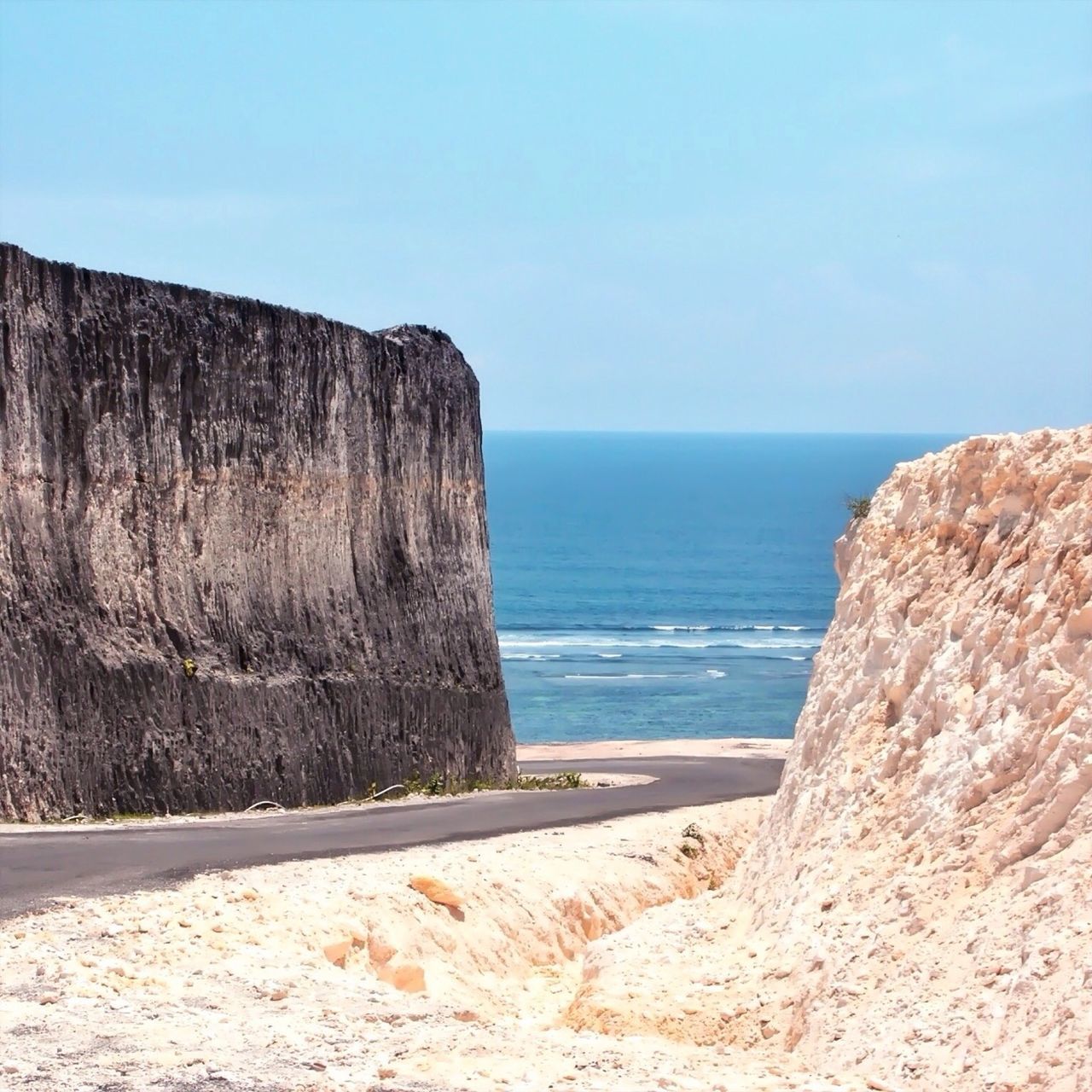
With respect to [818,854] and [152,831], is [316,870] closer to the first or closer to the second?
[152,831]

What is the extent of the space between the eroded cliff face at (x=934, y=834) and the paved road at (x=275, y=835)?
4.73m

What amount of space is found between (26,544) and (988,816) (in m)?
13.1

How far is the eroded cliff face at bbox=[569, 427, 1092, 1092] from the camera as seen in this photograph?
331 inches

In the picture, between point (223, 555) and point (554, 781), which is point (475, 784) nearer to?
point (554, 781)

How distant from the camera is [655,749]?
44406 mm

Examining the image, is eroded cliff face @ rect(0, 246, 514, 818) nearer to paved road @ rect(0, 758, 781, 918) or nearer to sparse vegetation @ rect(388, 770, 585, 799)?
sparse vegetation @ rect(388, 770, 585, 799)

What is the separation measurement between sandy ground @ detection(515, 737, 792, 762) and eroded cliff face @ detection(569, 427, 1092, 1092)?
28.1m

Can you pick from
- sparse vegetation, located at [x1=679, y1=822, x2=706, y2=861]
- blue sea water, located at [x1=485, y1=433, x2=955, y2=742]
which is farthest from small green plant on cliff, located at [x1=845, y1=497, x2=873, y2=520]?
sparse vegetation, located at [x1=679, y1=822, x2=706, y2=861]

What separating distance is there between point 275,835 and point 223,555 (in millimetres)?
5769

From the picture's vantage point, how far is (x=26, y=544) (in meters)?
19.2

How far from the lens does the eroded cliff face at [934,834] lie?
27.6 feet

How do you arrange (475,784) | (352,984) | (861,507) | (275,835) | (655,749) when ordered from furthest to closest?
(655,749) → (475,784) → (275,835) → (861,507) → (352,984)

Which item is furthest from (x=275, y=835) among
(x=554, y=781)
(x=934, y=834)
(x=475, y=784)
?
(x=554, y=781)

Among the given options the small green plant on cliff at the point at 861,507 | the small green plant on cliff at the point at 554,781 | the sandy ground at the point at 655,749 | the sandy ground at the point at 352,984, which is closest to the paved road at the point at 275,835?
the sandy ground at the point at 352,984
